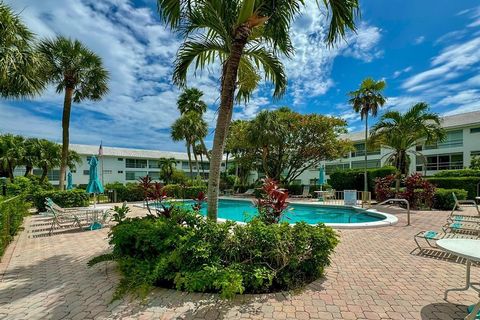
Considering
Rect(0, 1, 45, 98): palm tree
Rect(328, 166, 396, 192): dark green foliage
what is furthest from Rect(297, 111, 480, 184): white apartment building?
Rect(0, 1, 45, 98): palm tree

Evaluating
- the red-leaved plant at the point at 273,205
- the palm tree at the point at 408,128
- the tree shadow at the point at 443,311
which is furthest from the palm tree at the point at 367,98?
the tree shadow at the point at 443,311

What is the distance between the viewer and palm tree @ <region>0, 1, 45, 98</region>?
8.41m

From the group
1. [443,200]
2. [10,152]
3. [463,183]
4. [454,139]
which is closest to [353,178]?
[463,183]

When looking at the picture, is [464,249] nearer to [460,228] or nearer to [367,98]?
[460,228]

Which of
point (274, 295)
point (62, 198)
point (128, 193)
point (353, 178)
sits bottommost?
point (128, 193)

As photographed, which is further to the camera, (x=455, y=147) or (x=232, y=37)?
(x=455, y=147)

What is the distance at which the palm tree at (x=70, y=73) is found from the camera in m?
14.7

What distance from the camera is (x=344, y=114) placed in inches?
1051

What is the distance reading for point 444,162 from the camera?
106 ft

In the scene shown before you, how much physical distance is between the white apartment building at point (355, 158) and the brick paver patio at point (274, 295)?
17.4 meters

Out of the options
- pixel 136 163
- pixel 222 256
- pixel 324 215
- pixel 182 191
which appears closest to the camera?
pixel 222 256

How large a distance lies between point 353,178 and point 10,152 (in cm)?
3522

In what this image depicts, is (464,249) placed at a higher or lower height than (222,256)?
higher

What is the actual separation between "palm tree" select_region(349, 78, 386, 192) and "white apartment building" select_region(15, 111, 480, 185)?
4.06 metres
